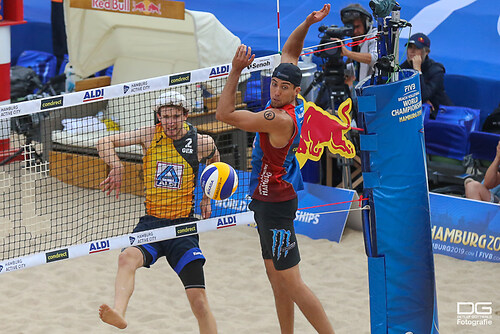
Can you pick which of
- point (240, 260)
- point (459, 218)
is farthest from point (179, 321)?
point (459, 218)

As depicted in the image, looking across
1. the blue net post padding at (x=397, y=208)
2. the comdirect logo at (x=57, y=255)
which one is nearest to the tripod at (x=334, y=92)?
the blue net post padding at (x=397, y=208)

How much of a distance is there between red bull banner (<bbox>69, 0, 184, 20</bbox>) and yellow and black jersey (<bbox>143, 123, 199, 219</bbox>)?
168 inches

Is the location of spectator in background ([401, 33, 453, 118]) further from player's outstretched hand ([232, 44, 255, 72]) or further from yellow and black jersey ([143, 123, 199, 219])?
player's outstretched hand ([232, 44, 255, 72])

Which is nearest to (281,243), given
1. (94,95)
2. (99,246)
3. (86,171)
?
(99,246)

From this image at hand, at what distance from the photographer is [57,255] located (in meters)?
5.51

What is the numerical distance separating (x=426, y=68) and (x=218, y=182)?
4.27 m

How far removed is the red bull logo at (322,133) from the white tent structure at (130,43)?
3858mm

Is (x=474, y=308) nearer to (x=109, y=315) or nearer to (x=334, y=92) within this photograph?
(x=334, y=92)

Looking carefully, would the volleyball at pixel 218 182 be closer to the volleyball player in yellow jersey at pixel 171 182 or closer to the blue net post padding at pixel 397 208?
the volleyball player in yellow jersey at pixel 171 182

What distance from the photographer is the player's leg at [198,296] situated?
5.29 metres

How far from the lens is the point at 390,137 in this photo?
5062 millimetres

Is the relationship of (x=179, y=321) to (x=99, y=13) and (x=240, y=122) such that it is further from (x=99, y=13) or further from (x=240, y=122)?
(x=99, y=13)

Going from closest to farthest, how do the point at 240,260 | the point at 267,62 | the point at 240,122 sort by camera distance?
the point at 240,122 < the point at 267,62 < the point at 240,260

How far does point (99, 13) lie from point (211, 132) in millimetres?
2616
